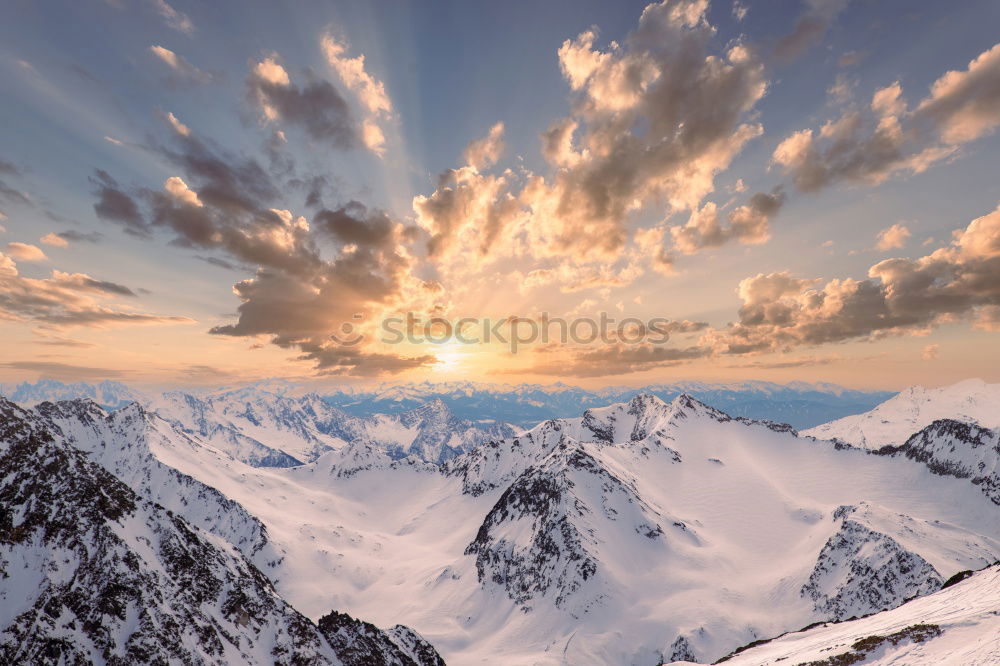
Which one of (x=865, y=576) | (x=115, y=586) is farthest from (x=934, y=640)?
(x=865, y=576)

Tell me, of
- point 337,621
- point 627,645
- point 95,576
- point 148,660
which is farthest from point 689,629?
point 95,576

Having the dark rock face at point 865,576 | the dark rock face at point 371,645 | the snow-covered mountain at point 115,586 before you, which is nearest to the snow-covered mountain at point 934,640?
the dark rock face at point 371,645

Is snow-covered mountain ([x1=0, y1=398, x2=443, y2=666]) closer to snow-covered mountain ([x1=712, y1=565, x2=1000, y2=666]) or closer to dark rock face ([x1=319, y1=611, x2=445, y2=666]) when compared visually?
dark rock face ([x1=319, y1=611, x2=445, y2=666])

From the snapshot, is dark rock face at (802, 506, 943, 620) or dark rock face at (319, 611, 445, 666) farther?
dark rock face at (802, 506, 943, 620)

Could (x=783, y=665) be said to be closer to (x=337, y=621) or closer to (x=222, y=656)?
(x=222, y=656)

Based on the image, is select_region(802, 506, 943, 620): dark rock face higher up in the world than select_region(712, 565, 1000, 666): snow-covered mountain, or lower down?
lower down

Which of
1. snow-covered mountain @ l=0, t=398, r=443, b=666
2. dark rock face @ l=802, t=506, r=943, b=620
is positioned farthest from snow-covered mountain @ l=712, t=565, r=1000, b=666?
dark rock face @ l=802, t=506, r=943, b=620

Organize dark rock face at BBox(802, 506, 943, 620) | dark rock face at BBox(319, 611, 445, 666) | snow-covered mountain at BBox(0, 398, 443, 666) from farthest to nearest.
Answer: dark rock face at BBox(802, 506, 943, 620), dark rock face at BBox(319, 611, 445, 666), snow-covered mountain at BBox(0, 398, 443, 666)

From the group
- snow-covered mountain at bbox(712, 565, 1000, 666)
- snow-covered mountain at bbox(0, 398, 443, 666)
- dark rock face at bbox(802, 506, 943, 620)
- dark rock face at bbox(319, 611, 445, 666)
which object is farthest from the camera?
dark rock face at bbox(802, 506, 943, 620)

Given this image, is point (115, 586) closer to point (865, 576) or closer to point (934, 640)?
point (934, 640)

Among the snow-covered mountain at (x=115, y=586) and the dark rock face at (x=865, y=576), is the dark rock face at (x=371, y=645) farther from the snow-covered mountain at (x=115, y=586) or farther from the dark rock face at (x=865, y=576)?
the dark rock face at (x=865, y=576)
